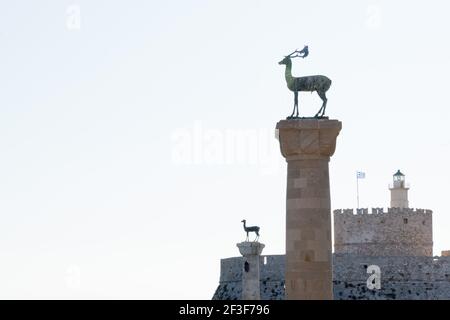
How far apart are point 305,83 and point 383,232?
52649mm

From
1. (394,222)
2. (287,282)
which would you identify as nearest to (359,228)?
(394,222)

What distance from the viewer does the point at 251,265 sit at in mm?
46406

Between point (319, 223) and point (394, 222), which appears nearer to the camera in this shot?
point (319, 223)

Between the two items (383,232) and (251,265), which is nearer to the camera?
(251,265)

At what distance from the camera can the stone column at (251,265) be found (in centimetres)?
4509

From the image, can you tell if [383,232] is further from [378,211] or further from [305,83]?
[305,83]

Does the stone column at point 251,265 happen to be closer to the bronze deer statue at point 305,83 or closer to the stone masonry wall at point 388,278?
the stone masonry wall at point 388,278

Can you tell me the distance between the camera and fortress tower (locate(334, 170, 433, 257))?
227 feet

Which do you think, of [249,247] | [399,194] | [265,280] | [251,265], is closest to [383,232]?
[399,194]

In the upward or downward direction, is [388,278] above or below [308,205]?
above
